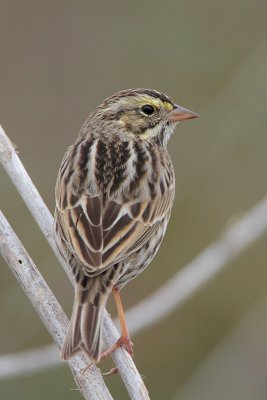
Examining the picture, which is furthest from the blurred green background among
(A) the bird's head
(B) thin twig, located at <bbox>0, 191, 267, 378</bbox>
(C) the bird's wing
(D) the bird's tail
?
(D) the bird's tail

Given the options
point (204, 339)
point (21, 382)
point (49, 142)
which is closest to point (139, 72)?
point (49, 142)

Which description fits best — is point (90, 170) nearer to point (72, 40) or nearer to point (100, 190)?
point (100, 190)

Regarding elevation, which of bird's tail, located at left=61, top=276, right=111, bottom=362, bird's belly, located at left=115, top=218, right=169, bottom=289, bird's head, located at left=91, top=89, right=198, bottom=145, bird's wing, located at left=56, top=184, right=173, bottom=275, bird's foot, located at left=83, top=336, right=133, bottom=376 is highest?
bird's head, located at left=91, top=89, right=198, bottom=145

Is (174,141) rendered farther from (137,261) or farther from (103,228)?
(103,228)

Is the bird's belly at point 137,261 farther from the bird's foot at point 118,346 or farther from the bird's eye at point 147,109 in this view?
the bird's eye at point 147,109

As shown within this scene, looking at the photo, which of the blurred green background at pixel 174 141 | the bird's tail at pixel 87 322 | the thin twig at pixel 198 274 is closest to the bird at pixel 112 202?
the bird's tail at pixel 87 322

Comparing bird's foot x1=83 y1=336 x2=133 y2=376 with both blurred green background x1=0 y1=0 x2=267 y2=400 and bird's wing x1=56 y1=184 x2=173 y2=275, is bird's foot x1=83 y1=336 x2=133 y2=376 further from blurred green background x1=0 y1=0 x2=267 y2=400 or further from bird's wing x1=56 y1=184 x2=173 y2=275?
blurred green background x1=0 y1=0 x2=267 y2=400

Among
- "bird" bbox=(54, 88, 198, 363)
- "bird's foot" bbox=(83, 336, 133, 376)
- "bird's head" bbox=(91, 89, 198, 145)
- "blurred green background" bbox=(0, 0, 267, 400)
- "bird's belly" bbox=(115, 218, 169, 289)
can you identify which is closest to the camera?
"bird" bbox=(54, 88, 198, 363)
